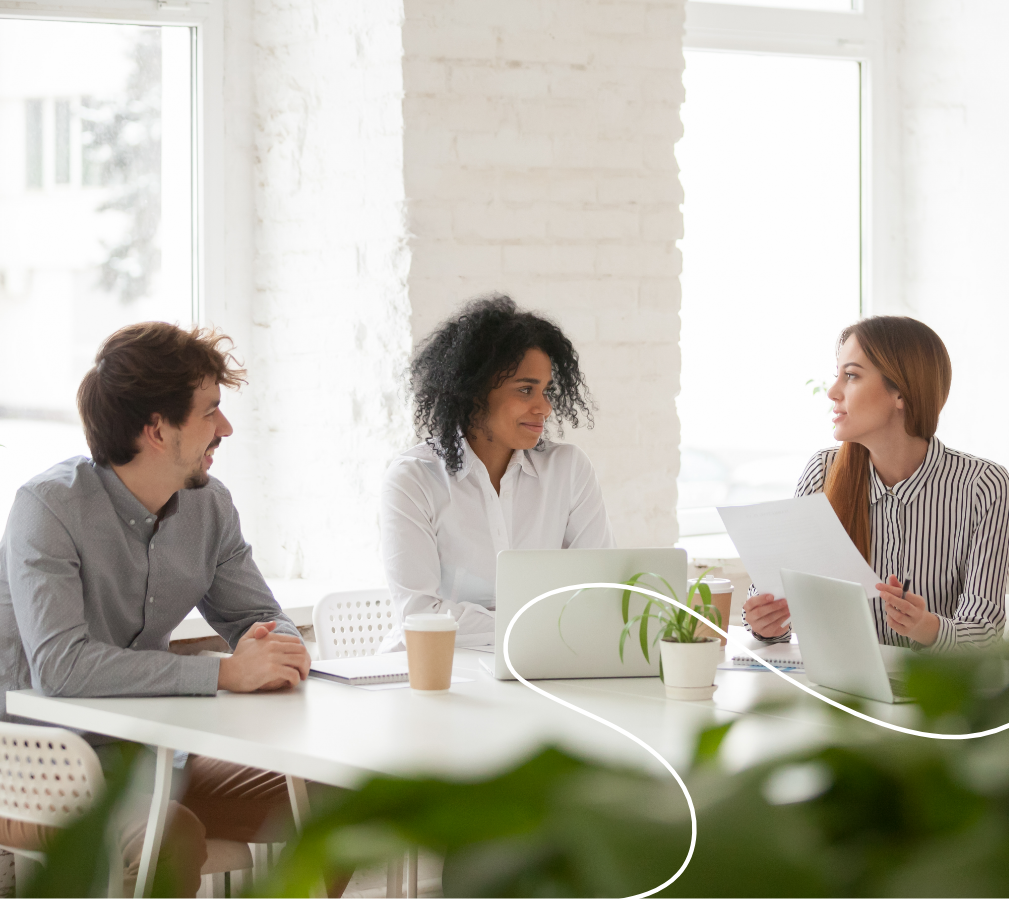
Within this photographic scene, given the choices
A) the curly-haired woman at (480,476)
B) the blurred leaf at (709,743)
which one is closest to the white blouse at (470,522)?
the curly-haired woman at (480,476)

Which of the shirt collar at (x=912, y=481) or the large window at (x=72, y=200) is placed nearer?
the shirt collar at (x=912, y=481)

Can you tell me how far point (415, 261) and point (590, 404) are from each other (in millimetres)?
595

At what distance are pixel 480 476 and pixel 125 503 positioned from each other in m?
0.78

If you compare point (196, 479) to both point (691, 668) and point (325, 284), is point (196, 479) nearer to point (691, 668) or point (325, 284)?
point (691, 668)

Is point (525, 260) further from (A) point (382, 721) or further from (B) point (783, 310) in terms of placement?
(A) point (382, 721)

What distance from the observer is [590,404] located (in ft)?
10.6

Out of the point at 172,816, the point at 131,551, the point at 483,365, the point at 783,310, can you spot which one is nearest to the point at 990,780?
the point at 172,816

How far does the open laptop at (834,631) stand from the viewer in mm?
1625

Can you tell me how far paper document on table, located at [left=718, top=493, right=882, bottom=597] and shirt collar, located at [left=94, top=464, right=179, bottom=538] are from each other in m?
0.97

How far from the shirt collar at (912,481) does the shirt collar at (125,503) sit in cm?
142

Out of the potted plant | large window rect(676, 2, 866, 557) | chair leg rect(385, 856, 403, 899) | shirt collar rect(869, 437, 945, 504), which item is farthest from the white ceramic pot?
large window rect(676, 2, 866, 557)

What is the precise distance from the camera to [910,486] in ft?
8.04

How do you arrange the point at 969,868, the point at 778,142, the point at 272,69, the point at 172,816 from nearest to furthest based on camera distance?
the point at 969,868
the point at 172,816
the point at 272,69
the point at 778,142

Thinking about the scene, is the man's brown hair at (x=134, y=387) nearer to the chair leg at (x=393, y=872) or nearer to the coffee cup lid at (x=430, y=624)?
the coffee cup lid at (x=430, y=624)
